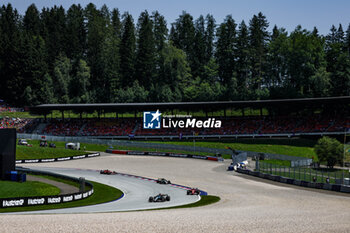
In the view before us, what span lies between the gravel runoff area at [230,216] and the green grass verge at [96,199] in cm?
756

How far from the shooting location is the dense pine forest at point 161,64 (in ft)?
363

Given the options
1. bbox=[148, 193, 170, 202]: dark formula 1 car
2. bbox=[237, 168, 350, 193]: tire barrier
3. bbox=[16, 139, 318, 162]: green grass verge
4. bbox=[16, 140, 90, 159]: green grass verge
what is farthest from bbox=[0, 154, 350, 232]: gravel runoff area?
bbox=[16, 140, 90, 159]: green grass verge

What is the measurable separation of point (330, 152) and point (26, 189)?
4438 cm

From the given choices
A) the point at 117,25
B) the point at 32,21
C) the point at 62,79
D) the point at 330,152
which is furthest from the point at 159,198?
the point at 32,21

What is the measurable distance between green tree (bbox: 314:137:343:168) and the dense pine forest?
46.6m

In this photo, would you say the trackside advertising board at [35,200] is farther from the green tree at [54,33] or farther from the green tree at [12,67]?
the green tree at [54,33]

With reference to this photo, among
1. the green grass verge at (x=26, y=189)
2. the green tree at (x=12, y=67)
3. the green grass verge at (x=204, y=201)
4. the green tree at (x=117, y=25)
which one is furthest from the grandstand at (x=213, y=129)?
the green tree at (x=117, y=25)

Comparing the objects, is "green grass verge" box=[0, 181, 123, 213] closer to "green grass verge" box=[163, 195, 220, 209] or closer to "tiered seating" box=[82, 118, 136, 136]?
"green grass verge" box=[163, 195, 220, 209]

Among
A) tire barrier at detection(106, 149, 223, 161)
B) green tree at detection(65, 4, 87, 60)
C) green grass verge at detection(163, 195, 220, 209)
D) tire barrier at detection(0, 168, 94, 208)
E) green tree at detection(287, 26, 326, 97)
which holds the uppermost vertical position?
green tree at detection(65, 4, 87, 60)

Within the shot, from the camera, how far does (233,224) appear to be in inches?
745

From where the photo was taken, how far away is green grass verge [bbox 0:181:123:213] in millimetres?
28009

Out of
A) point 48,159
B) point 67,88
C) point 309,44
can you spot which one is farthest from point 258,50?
point 48,159

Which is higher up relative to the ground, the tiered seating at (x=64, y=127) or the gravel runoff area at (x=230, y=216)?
the tiered seating at (x=64, y=127)

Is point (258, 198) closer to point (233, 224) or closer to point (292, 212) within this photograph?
point (292, 212)
